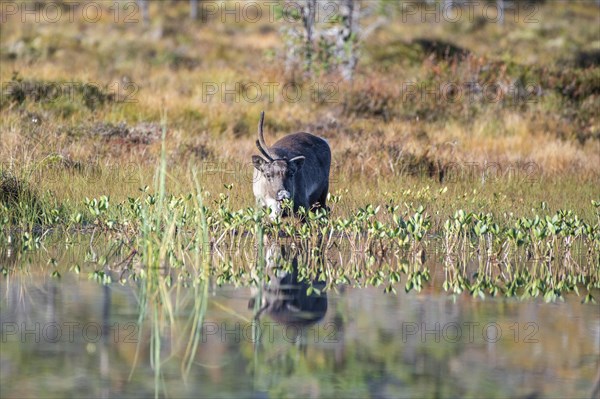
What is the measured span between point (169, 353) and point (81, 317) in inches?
51.1

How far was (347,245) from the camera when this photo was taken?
1230 cm

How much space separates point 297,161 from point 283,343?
18.5 ft

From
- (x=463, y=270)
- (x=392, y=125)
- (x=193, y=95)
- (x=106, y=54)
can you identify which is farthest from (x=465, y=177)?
(x=106, y=54)

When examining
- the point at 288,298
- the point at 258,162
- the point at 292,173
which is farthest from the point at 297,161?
the point at 288,298

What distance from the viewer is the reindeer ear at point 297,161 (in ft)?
42.1

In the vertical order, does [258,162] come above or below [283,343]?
below

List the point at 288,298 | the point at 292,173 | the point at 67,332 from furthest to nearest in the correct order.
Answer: the point at 292,173 → the point at 288,298 → the point at 67,332

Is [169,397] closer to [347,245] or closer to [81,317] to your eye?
[81,317]

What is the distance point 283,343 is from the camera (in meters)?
7.62

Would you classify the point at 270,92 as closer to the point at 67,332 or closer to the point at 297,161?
the point at 297,161

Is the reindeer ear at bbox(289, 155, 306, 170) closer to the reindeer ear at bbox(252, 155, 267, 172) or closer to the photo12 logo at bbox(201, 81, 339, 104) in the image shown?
the reindeer ear at bbox(252, 155, 267, 172)

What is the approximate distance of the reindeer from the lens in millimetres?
12727

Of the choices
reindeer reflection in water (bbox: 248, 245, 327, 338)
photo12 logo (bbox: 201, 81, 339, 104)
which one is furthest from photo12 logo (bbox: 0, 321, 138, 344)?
photo12 logo (bbox: 201, 81, 339, 104)

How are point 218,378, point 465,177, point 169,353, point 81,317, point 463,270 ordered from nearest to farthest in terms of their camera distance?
point 218,378, point 169,353, point 81,317, point 463,270, point 465,177
